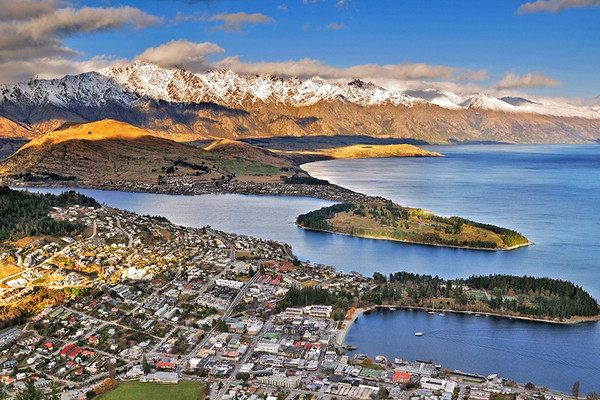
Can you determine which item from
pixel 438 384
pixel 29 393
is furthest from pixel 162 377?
pixel 438 384

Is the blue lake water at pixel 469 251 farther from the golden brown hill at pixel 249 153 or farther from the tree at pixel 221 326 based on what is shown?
the golden brown hill at pixel 249 153

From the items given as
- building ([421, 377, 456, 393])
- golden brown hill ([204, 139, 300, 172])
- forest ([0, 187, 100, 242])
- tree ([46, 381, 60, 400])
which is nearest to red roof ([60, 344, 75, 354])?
tree ([46, 381, 60, 400])

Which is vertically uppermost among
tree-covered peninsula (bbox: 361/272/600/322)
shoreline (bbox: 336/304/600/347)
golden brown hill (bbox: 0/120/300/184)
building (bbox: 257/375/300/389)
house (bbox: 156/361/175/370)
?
golden brown hill (bbox: 0/120/300/184)

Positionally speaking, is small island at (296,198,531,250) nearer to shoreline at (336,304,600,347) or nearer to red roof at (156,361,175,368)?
shoreline at (336,304,600,347)

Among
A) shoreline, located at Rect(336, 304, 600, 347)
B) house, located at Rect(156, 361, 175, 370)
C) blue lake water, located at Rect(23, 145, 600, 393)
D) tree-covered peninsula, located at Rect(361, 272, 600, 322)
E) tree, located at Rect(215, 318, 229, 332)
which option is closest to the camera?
house, located at Rect(156, 361, 175, 370)

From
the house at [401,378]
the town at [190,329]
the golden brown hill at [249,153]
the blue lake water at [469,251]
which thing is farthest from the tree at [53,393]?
the golden brown hill at [249,153]

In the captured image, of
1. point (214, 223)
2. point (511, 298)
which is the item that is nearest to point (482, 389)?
point (511, 298)

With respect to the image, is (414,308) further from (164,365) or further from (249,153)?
(249,153)

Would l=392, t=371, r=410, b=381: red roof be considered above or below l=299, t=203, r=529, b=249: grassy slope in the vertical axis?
below
